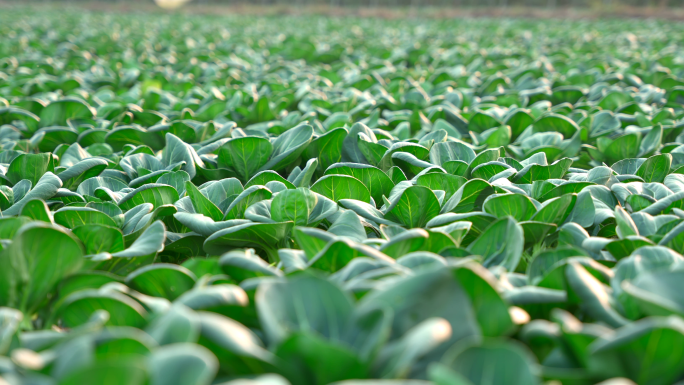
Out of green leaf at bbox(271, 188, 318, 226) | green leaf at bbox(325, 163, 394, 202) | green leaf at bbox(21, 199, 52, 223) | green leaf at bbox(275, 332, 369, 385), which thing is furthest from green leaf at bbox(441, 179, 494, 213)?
green leaf at bbox(21, 199, 52, 223)

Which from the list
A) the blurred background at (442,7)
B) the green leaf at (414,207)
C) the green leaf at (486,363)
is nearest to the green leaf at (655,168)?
the green leaf at (414,207)

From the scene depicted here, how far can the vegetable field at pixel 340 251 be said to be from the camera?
0.91m

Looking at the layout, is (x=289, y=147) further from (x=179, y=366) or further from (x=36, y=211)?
(x=179, y=366)

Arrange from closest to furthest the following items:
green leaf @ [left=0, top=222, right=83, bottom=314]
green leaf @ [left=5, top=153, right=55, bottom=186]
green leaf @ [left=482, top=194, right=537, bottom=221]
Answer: green leaf @ [left=0, top=222, right=83, bottom=314]
green leaf @ [left=482, top=194, right=537, bottom=221]
green leaf @ [left=5, top=153, right=55, bottom=186]

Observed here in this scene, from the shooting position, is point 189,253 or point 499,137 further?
point 499,137

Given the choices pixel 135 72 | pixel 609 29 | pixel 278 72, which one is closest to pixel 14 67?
pixel 135 72

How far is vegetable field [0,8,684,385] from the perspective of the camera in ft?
3.00

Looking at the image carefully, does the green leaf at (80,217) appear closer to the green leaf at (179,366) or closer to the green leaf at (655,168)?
the green leaf at (179,366)

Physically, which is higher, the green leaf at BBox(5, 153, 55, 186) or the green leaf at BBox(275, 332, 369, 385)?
the green leaf at BBox(275, 332, 369, 385)

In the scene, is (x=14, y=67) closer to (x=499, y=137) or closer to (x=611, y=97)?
(x=499, y=137)

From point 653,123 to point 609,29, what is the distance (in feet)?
33.8

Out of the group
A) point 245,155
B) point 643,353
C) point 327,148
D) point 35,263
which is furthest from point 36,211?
point 643,353

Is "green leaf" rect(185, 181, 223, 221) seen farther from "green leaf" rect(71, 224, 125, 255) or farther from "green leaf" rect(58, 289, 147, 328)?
"green leaf" rect(58, 289, 147, 328)

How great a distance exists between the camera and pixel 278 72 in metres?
5.86
